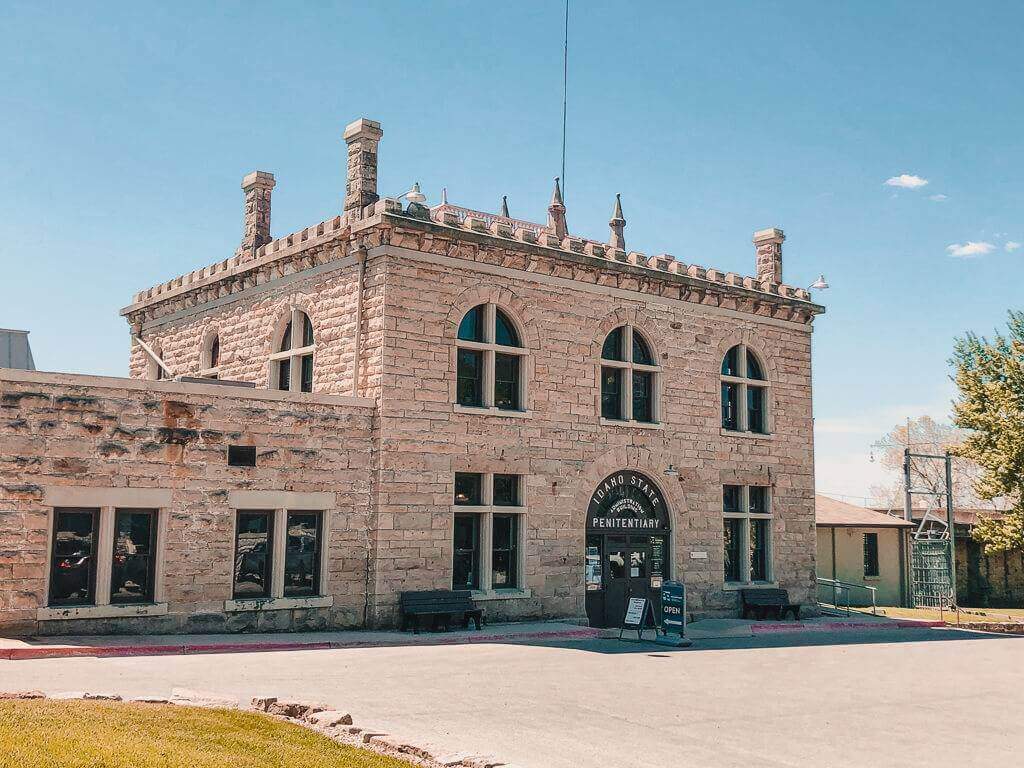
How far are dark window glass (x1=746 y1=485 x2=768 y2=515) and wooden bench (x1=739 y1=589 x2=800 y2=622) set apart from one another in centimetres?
218

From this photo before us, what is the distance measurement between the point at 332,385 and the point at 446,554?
14.3ft

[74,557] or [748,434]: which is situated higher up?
[748,434]

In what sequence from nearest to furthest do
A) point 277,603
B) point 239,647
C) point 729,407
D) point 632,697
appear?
point 632,697
point 239,647
point 277,603
point 729,407

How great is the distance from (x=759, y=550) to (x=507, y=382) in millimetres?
9178

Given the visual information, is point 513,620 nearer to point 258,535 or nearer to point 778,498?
point 258,535

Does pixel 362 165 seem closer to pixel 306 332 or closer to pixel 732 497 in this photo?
pixel 306 332

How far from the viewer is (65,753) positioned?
25.2ft

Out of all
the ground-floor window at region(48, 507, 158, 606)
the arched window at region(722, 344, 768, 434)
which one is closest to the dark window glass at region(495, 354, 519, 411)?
the arched window at region(722, 344, 768, 434)

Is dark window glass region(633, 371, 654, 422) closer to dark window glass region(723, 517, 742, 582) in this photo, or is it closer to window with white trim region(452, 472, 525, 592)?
dark window glass region(723, 517, 742, 582)

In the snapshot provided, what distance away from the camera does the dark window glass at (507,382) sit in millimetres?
22891

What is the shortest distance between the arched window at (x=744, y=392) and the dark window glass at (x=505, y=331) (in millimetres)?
6565

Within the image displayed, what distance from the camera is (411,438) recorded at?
2105cm

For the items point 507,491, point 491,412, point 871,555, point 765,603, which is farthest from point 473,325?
point 871,555

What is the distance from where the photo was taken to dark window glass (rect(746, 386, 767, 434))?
2799 centimetres
